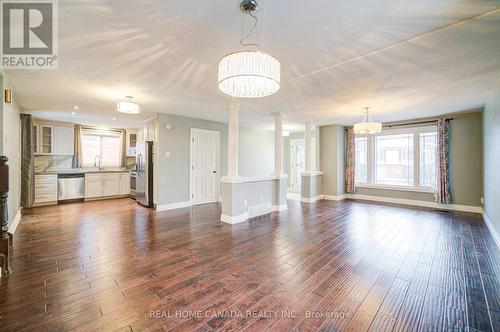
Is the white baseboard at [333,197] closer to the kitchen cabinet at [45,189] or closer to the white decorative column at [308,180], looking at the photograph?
the white decorative column at [308,180]

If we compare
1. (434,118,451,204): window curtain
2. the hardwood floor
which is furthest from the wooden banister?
(434,118,451,204): window curtain

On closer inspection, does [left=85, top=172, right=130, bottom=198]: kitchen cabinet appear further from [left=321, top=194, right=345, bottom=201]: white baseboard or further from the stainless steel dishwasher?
[left=321, top=194, right=345, bottom=201]: white baseboard

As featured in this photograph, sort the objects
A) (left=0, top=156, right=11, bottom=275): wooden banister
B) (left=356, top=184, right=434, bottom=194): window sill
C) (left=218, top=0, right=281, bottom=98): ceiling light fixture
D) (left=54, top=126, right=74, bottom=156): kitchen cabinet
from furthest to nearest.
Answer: (left=54, top=126, right=74, bottom=156): kitchen cabinet → (left=356, top=184, right=434, bottom=194): window sill → (left=0, top=156, right=11, bottom=275): wooden banister → (left=218, top=0, right=281, bottom=98): ceiling light fixture

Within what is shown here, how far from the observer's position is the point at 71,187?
6.23 metres

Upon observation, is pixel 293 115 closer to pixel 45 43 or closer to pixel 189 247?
pixel 189 247

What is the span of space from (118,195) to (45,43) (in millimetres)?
5931

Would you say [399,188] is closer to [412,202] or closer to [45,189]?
[412,202]

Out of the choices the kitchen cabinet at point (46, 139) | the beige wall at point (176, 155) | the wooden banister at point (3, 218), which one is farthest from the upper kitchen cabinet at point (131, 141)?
the wooden banister at point (3, 218)

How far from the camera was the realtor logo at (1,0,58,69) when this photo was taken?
1.72m

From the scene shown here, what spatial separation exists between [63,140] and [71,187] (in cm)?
151

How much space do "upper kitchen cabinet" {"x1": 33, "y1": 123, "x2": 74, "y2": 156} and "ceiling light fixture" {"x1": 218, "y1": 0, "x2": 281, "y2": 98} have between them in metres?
7.17

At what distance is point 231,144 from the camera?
4410 mm

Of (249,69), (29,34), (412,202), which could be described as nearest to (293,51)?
(249,69)

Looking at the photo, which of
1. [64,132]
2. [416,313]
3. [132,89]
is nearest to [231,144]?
[132,89]
